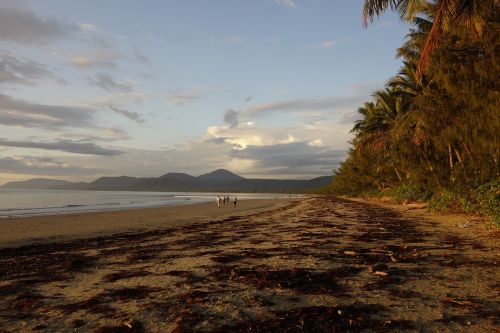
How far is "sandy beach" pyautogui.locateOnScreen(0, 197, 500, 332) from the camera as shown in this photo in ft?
15.6

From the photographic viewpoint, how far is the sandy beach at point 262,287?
15.6 feet

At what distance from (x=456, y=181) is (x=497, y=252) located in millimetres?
9719

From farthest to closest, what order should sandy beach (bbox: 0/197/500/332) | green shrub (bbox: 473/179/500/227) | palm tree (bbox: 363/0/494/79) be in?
green shrub (bbox: 473/179/500/227)
palm tree (bbox: 363/0/494/79)
sandy beach (bbox: 0/197/500/332)

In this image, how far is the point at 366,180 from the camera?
174 feet

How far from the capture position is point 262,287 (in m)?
6.23

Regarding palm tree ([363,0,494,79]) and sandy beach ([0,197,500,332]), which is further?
palm tree ([363,0,494,79])

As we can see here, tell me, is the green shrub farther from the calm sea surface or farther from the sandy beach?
the calm sea surface

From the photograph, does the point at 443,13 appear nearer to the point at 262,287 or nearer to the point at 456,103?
the point at 456,103

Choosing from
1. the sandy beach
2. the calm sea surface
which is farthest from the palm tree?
the calm sea surface

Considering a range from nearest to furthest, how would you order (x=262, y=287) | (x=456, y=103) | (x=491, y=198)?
(x=262, y=287) < (x=491, y=198) < (x=456, y=103)

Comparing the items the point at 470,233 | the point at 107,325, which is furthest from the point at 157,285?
the point at 470,233

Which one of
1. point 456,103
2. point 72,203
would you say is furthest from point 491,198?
point 72,203

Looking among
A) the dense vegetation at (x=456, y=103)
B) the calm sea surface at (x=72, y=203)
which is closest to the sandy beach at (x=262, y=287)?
the dense vegetation at (x=456, y=103)

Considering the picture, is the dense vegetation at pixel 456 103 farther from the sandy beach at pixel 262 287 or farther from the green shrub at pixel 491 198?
the sandy beach at pixel 262 287
